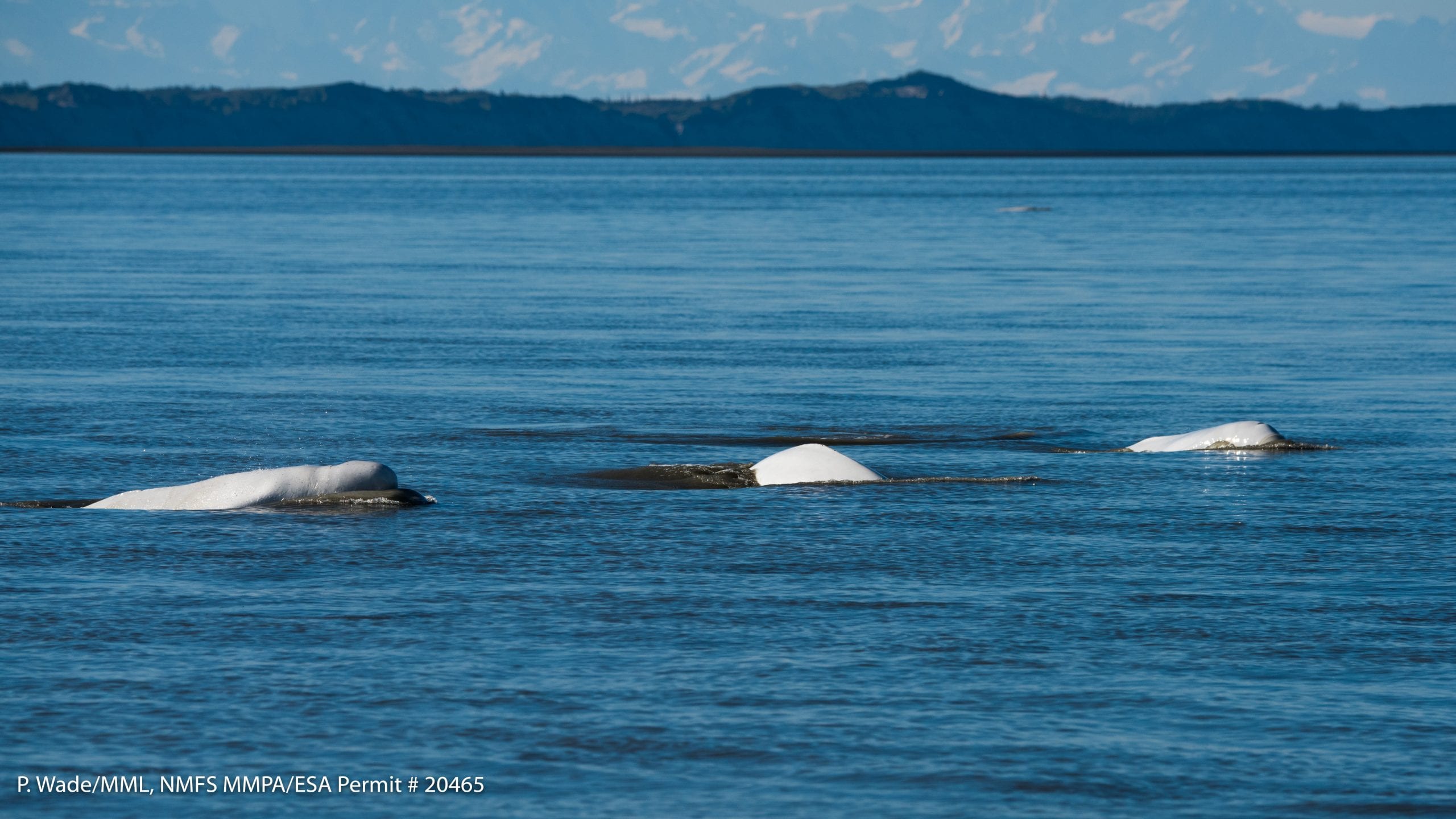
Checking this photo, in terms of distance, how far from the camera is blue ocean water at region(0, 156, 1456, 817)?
11812 mm

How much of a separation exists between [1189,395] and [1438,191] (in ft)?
462

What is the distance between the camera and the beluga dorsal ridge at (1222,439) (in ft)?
79.2

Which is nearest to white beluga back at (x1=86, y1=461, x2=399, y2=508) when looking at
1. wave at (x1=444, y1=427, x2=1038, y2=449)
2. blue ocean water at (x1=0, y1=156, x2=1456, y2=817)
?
blue ocean water at (x1=0, y1=156, x2=1456, y2=817)

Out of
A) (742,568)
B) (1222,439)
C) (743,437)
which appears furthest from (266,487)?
(1222,439)

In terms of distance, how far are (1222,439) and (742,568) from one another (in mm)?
9188

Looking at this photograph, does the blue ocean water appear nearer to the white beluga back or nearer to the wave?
the wave

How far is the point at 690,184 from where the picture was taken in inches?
7534

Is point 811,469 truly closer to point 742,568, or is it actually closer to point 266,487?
point 742,568

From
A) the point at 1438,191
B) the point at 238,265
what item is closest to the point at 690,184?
the point at 1438,191

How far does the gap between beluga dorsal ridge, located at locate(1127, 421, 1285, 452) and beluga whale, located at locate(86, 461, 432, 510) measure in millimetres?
9450

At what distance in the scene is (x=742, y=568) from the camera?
57.0 ft

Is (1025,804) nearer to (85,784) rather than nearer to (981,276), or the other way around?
(85,784)

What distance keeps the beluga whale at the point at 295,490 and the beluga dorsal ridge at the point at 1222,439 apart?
945 cm

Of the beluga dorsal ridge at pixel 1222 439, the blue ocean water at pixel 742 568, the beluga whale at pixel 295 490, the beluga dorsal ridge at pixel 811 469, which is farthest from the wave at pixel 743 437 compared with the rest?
the beluga whale at pixel 295 490
